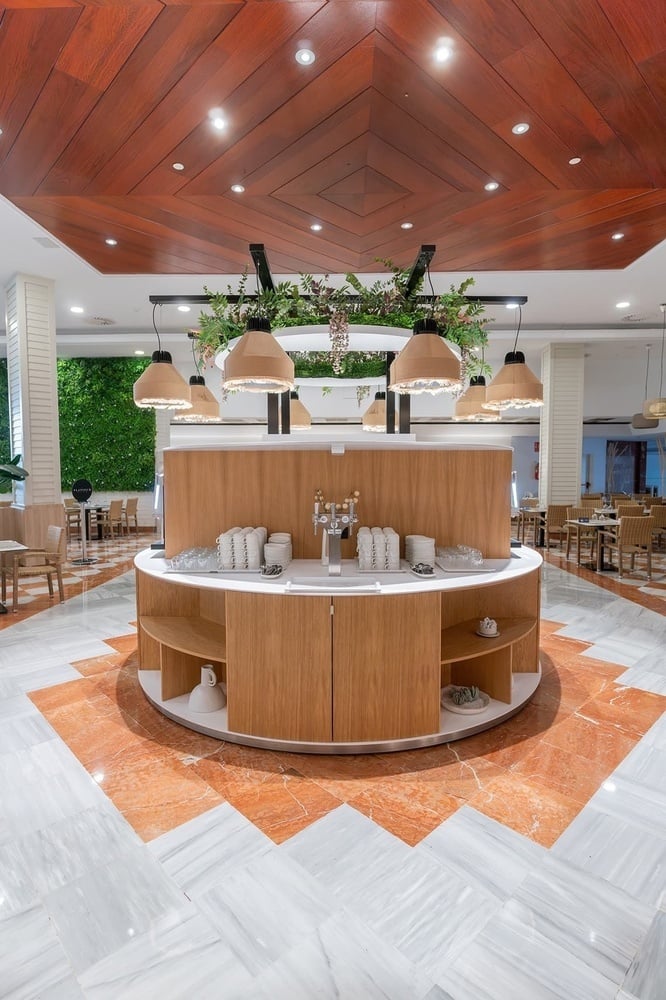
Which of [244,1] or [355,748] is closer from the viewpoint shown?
[244,1]

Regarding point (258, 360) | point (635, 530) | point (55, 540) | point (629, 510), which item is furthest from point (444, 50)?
point (629, 510)

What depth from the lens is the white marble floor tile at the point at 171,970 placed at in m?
1.49

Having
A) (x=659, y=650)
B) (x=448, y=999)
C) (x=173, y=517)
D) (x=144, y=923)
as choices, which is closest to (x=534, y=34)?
(x=173, y=517)

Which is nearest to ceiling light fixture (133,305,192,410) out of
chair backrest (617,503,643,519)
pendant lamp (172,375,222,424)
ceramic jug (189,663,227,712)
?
pendant lamp (172,375,222,424)

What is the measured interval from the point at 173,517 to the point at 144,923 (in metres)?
2.42

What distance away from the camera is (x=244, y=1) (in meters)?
2.12

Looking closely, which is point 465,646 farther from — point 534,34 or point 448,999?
point 534,34

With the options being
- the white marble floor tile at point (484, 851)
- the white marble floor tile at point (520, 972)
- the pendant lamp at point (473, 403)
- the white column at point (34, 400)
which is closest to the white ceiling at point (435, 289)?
the white column at point (34, 400)

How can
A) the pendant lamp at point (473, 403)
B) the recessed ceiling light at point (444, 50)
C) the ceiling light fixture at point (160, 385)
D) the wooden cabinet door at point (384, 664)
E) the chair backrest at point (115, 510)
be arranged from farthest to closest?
the chair backrest at point (115, 510) < the pendant lamp at point (473, 403) < the ceiling light fixture at point (160, 385) < the wooden cabinet door at point (384, 664) < the recessed ceiling light at point (444, 50)

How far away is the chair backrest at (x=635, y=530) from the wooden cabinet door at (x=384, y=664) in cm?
613

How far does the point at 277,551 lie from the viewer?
126 inches

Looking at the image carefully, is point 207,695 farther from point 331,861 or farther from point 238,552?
point 331,861

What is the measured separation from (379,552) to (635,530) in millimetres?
6135

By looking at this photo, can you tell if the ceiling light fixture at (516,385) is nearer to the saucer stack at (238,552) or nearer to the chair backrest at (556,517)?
the saucer stack at (238,552)
